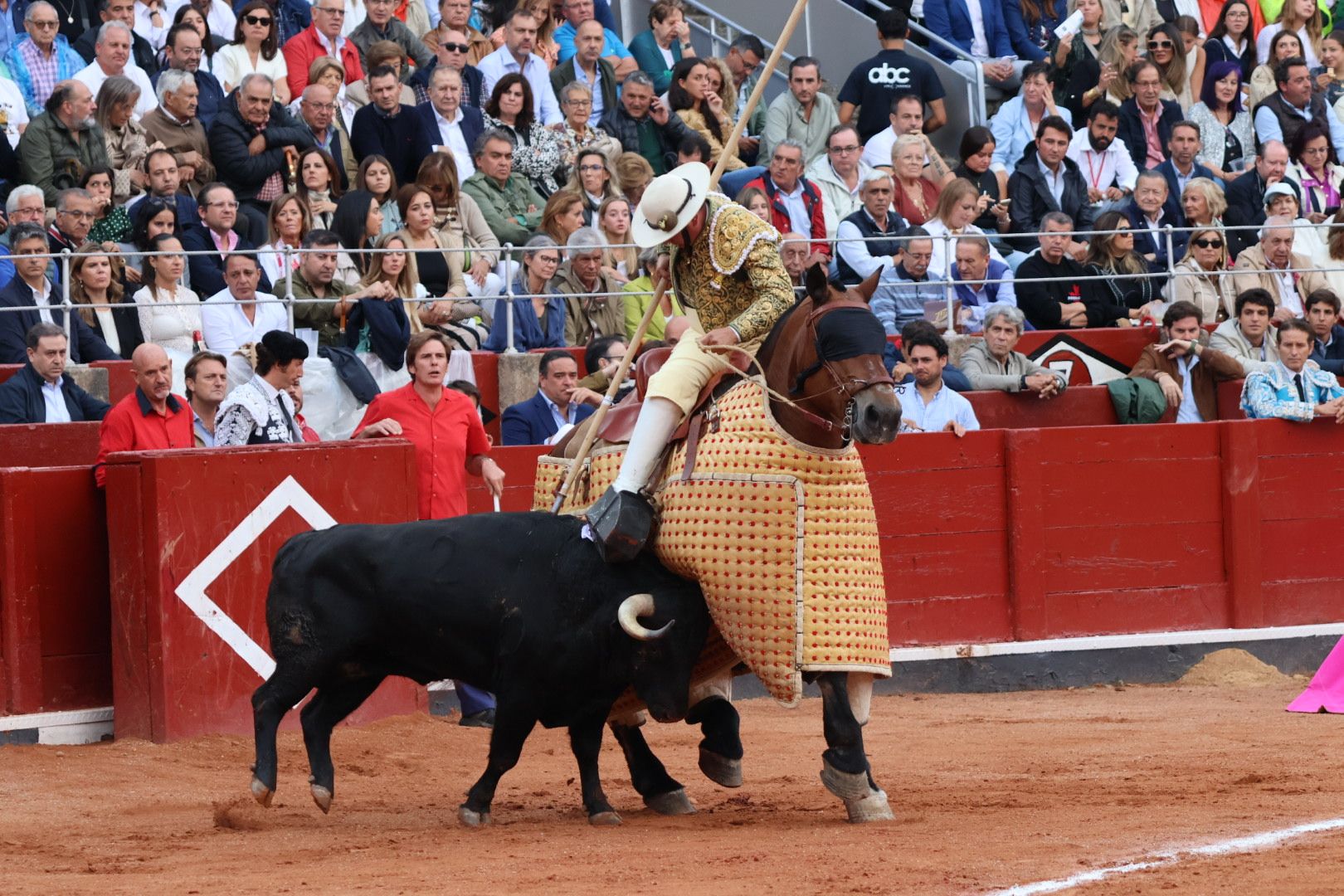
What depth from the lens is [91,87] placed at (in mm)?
10961

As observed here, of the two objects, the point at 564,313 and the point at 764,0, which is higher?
the point at 764,0

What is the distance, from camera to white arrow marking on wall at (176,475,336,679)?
7.95m

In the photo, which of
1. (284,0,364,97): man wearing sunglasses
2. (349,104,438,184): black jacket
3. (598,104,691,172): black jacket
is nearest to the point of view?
(349,104,438,184): black jacket

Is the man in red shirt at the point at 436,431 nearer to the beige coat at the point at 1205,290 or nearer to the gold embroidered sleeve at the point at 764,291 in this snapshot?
the gold embroidered sleeve at the point at 764,291

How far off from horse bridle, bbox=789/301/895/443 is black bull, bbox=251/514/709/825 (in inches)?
26.8

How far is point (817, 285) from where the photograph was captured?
6.11 metres

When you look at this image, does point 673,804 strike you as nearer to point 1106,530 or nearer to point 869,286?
point 869,286

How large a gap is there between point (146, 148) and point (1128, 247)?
5.69 m

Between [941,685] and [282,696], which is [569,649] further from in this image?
[941,685]

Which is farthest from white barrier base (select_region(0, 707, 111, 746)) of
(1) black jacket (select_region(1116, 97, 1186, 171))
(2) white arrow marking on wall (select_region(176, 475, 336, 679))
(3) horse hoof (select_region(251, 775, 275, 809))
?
(1) black jacket (select_region(1116, 97, 1186, 171))

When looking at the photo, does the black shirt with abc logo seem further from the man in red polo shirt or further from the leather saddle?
the leather saddle

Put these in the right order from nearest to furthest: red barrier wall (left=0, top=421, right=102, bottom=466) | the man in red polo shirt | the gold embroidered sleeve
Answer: the gold embroidered sleeve, the man in red polo shirt, red barrier wall (left=0, top=421, right=102, bottom=466)

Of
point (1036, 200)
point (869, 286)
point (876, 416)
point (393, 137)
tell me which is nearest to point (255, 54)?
point (393, 137)

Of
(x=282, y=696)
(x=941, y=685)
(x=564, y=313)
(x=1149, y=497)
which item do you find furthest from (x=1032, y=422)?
(x=282, y=696)
